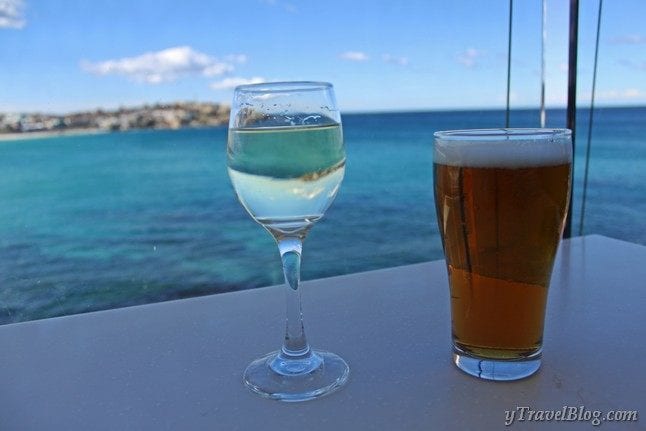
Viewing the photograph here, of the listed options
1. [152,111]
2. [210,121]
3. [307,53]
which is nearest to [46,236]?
[210,121]

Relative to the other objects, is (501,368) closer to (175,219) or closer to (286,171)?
(286,171)

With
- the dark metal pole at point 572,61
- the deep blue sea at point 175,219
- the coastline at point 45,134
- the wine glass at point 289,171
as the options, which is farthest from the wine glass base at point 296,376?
the coastline at point 45,134

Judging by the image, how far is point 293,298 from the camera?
18.1 inches

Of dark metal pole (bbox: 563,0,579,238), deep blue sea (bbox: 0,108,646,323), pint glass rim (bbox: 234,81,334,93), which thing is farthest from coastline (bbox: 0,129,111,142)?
pint glass rim (bbox: 234,81,334,93)

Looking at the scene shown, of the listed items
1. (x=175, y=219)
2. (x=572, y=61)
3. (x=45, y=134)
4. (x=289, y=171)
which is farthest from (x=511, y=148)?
(x=45, y=134)

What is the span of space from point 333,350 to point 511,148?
0.21 meters

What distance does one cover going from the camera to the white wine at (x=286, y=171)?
1.42 feet

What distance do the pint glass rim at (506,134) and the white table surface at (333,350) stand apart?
0.16m

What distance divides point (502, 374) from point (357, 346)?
12 centimetres

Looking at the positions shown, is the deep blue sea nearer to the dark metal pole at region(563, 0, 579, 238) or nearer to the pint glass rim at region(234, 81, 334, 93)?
the dark metal pole at region(563, 0, 579, 238)

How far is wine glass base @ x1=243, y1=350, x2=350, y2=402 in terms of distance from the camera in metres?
0.42

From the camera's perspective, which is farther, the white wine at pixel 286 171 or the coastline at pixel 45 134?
the coastline at pixel 45 134

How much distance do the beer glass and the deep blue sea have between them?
A: 8.23ft

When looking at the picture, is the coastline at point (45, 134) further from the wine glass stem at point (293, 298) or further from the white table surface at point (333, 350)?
the wine glass stem at point (293, 298)
